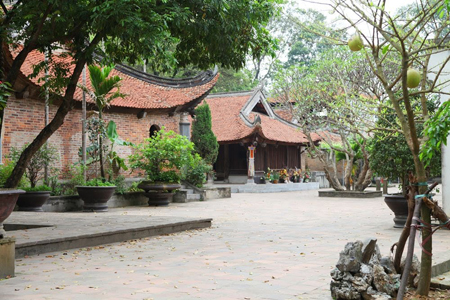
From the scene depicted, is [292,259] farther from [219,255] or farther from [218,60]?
[218,60]

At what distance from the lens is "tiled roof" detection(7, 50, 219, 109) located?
19375 mm

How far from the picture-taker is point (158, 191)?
17.2 metres

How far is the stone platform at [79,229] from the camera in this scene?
7.53m

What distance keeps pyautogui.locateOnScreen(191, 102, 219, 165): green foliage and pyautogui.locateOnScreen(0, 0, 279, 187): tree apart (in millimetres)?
15023

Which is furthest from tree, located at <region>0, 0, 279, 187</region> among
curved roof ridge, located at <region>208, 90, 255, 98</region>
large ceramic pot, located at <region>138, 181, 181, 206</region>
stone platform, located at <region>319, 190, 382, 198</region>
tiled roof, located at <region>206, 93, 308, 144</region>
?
curved roof ridge, located at <region>208, 90, 255, 98</region>

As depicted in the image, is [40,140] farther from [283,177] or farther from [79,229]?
[283,177]

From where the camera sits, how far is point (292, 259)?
695cm

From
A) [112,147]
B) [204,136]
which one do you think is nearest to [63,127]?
[112,147]

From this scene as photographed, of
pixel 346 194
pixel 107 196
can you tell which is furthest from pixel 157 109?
pixel 346 194

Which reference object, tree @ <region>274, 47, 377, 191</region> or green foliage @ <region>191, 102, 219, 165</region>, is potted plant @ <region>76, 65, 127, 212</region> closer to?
green foliage @ <region>191, 102, 219, 165</region>

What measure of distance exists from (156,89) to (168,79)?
0.82m

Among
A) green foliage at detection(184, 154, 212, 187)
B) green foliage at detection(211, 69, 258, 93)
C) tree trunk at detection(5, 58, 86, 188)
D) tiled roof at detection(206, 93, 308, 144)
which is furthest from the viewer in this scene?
green foliage at detection(211, 69, 258, 93)

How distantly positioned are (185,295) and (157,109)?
15.8m

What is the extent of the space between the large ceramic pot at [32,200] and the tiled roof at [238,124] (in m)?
14.4
